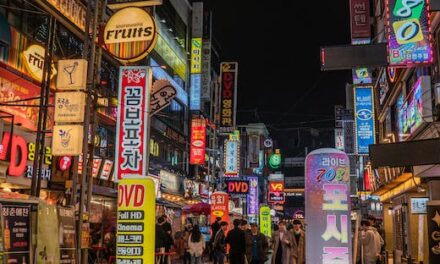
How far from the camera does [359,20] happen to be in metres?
28.3

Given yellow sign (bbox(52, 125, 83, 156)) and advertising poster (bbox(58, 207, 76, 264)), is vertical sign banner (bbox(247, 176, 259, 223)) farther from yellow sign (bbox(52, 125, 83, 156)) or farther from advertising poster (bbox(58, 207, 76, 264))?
advertising poster (bbox(58, 207, 76, 264))

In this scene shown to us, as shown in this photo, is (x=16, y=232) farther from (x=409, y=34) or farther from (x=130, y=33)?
(x=409, y=34)

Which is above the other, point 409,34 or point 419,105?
point 409,34

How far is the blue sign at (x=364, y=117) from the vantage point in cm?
2700

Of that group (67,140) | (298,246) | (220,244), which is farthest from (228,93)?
(298,246)

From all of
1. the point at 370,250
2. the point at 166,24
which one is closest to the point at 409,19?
the point at 370,250

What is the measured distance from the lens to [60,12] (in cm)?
1939

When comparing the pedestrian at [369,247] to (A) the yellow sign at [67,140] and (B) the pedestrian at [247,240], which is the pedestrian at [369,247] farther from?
(A) the yellow sign at [67,140]

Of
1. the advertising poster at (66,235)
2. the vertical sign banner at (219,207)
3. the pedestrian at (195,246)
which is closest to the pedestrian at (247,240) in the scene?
the pedestrian at (195,246)

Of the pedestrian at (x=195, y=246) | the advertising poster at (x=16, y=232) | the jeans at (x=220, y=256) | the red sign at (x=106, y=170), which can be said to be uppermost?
the red sign at (x=106, y=170)

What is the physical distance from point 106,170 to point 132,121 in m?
7.76

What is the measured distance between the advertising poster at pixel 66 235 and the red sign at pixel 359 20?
21232 mm

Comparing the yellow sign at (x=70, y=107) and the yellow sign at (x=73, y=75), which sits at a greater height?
the yellow sign at (x=73, y=75)

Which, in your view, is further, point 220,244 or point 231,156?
point 231,156
